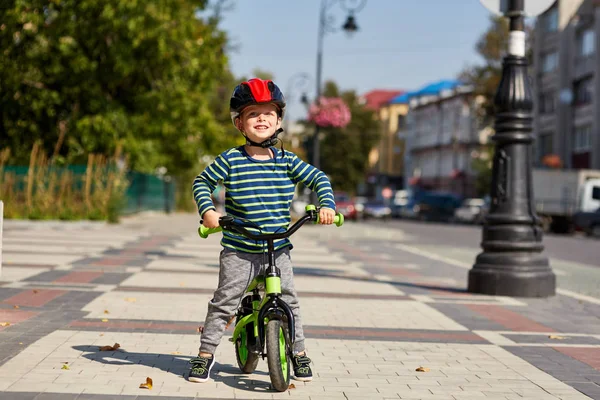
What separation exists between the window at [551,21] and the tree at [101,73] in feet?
113

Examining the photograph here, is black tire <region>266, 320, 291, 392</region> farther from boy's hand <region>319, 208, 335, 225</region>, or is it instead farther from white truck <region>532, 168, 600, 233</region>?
white truck <region>532, 168, 600, 233</region>

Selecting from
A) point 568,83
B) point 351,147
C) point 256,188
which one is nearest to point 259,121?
point 256,188

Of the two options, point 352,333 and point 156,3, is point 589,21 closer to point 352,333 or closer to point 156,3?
point 156,3

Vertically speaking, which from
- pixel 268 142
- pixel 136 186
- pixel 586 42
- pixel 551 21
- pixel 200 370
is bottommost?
pixel 200 370

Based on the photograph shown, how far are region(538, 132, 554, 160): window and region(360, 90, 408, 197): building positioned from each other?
54.0 meters

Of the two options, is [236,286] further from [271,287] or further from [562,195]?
[562,195]

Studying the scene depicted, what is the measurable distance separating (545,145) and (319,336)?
2284 inches

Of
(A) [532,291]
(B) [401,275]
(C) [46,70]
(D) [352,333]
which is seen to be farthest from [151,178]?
(D) [352,333]

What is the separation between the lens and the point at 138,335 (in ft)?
23.5

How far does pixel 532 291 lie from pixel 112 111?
2076 cm

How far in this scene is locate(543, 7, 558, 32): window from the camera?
201 ft

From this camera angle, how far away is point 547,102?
62.6 meters

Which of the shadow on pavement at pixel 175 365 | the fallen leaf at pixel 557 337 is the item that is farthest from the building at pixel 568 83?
the shadow on pavement at pixel 175 365

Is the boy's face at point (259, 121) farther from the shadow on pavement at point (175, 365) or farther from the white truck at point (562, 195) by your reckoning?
the white truck at point (562, 195)
